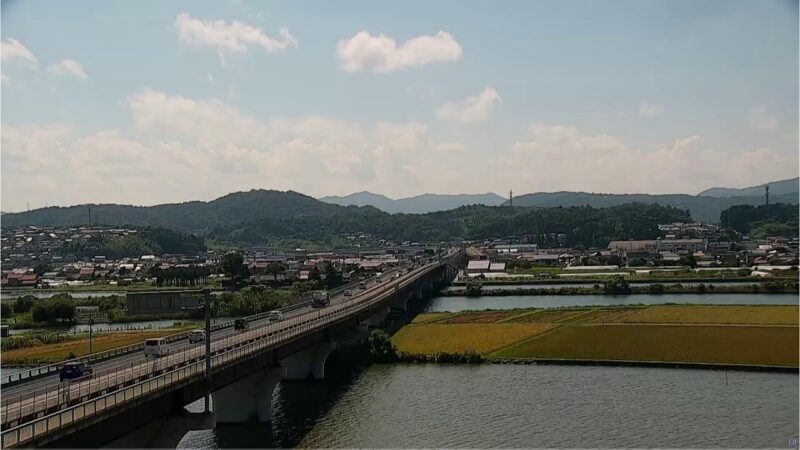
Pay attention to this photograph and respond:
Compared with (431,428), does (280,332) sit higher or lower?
higher

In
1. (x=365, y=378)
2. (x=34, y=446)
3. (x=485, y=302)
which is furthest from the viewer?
(x=485, y=302)

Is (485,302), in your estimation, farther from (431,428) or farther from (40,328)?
(431,428)

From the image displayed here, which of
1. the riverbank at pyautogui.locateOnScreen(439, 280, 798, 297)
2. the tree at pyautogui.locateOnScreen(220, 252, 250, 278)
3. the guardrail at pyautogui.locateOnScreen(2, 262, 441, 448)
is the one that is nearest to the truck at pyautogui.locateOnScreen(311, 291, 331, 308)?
the guardrail at pyautogui.locateOnScreen(2, 262, 441, 448)

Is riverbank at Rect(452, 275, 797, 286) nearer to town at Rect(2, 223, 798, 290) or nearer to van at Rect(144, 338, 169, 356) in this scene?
town at Rect(2, 223, 798, 290)

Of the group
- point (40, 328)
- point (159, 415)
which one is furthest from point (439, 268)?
point (159, 415)

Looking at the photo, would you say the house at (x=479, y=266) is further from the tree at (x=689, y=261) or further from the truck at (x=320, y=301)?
the truck at (x=320, y=301)

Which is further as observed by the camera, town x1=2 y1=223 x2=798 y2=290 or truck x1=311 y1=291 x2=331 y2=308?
town x1=2 y1=223 x2=798 y2=290
